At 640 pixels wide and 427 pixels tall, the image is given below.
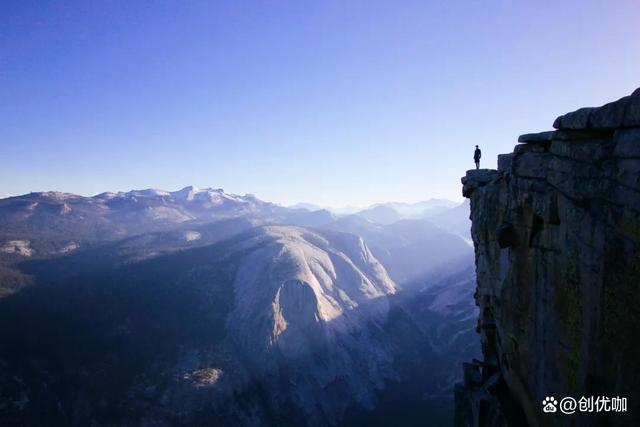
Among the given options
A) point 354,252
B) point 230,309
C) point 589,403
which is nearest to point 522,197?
point 589,403

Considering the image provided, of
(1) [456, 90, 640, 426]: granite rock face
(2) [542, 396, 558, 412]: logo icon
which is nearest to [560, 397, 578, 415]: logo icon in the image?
(1) [456, 90, 640, 426]: granite rock face

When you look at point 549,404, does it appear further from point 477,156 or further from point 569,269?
point 477,156

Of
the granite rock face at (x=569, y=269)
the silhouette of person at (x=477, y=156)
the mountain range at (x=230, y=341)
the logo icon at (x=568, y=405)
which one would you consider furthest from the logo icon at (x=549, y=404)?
the mountain range at (x=230, y=341)

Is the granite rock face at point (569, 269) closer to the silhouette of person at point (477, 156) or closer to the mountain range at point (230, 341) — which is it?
the silhouette of person at point (477, 156)

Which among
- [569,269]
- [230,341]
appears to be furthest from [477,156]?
[230,341]

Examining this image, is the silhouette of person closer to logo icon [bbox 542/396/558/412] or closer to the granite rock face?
the granite rock face

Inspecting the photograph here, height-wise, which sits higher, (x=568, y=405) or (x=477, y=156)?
(x=477, y=156)

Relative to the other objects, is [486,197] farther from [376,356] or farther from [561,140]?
[376,356]
